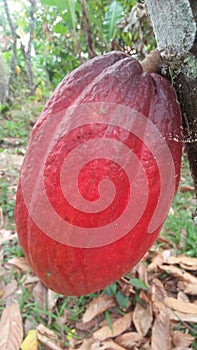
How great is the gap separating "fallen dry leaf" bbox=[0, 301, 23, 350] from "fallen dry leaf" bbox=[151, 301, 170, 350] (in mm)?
454

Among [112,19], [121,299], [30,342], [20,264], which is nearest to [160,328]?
[121,299]

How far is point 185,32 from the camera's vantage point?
1.91 ft

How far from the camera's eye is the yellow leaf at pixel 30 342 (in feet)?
4.38

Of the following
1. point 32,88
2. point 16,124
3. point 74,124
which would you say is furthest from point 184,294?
point 32,88

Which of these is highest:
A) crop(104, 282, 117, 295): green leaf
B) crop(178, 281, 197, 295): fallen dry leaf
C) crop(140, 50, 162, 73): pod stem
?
crop(140, 50, 162, 73): pod stem

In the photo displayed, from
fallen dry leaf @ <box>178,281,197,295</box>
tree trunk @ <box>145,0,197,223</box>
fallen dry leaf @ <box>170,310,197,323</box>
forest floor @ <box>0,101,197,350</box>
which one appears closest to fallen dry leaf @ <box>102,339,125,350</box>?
forest floor @ <box>0,101,197,350</box>

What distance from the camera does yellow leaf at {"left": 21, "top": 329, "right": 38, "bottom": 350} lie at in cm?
133

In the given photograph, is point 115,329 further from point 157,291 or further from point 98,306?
point 157,291

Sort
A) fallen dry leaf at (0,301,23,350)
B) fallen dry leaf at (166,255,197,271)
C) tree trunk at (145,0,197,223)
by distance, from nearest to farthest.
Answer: tree trunk at (145,0,197,223) → fallen dry leaf at (0,301,23,350) → fallen dry leaf at (166,255,197,271)

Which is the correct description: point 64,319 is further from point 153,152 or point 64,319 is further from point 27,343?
point 153,152

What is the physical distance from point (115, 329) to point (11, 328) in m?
0.36

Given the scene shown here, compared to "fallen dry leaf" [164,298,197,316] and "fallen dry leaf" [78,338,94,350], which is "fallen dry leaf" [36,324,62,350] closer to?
"fallen dry leaf" [78,338,94,350]

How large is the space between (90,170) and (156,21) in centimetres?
25

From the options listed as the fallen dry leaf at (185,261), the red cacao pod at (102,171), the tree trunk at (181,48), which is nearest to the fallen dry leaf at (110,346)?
the fallen dry leaf at (185,261)
